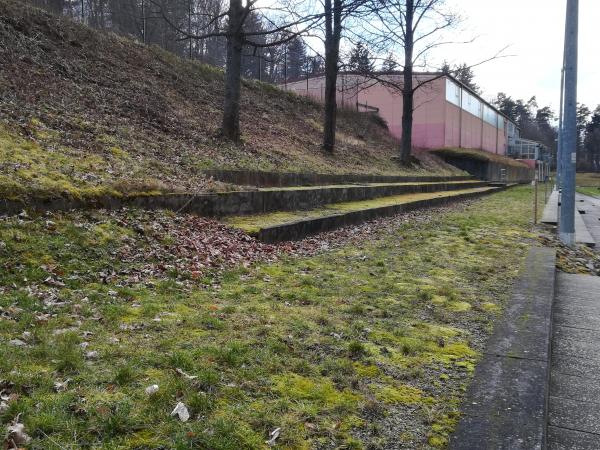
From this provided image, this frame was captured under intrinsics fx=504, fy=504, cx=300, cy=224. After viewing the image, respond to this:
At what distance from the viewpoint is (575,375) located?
3477mm

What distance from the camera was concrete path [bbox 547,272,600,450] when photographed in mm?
2656

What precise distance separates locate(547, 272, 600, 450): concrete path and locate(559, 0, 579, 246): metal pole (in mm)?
4515

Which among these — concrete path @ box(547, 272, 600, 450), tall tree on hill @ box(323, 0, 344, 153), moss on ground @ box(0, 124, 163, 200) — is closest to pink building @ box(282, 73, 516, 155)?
tall tree on hill @ box(323, 0, 344, 153)

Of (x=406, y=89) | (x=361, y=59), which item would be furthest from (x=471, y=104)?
(x=361, y=59)

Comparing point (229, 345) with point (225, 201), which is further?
point (225, 201)

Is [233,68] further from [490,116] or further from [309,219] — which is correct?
[490,116]

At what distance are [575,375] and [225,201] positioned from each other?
18.9 feet

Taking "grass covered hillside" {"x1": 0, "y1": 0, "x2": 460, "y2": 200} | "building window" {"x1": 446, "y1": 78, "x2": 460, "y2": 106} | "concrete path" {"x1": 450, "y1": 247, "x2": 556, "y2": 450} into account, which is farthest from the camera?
"building window" {"x1": 446, "y1": 78, "x2": 460, "y2": 106}

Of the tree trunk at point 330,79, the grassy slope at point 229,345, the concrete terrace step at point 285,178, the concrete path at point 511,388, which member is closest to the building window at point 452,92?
the concrete terrace step at point 285,178

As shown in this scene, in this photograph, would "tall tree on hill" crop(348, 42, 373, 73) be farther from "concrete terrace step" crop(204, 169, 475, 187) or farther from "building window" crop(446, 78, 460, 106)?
"building window" crop(446, 78, 460, 106)

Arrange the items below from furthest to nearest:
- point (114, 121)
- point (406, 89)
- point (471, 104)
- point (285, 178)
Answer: point (471, 104) → point (406, 89) → point (285, 178) → point (114, 121)

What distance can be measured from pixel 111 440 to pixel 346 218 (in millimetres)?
8220

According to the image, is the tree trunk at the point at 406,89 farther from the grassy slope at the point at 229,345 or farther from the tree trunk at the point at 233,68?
the grassy slope at the point at 229,345

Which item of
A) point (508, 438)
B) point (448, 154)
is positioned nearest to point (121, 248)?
point (508, 438)
